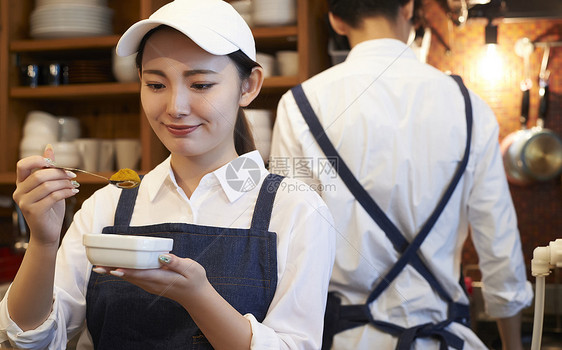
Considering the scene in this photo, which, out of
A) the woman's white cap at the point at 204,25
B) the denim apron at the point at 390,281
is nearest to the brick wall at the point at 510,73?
the denim apron at the point at 390,281

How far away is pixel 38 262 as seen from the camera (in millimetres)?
775

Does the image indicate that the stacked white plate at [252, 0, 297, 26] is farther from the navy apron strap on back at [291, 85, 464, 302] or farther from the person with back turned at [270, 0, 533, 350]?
the navy apron strap on back at [291, 85, 464, 302]

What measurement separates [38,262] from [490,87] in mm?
1576

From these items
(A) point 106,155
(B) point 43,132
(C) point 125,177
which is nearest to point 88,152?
(A) point 106,155

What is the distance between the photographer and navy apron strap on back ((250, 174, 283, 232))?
843 mm

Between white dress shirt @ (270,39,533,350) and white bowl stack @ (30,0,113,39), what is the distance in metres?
0.90

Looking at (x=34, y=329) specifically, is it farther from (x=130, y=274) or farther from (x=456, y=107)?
(x=456, y=107)

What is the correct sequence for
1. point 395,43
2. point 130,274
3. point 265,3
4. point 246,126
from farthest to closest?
point 265,3, point 395,43, point 246,126, point 130,274

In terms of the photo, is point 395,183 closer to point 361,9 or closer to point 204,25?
point 361,9

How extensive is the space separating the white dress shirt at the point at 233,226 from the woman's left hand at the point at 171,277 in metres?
0.11

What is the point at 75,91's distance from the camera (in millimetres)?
1862

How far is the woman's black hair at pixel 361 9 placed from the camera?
1271mm

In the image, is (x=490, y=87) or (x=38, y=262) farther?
(x=490, y=87)

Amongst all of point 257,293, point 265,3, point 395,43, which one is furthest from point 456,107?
point 265,3
